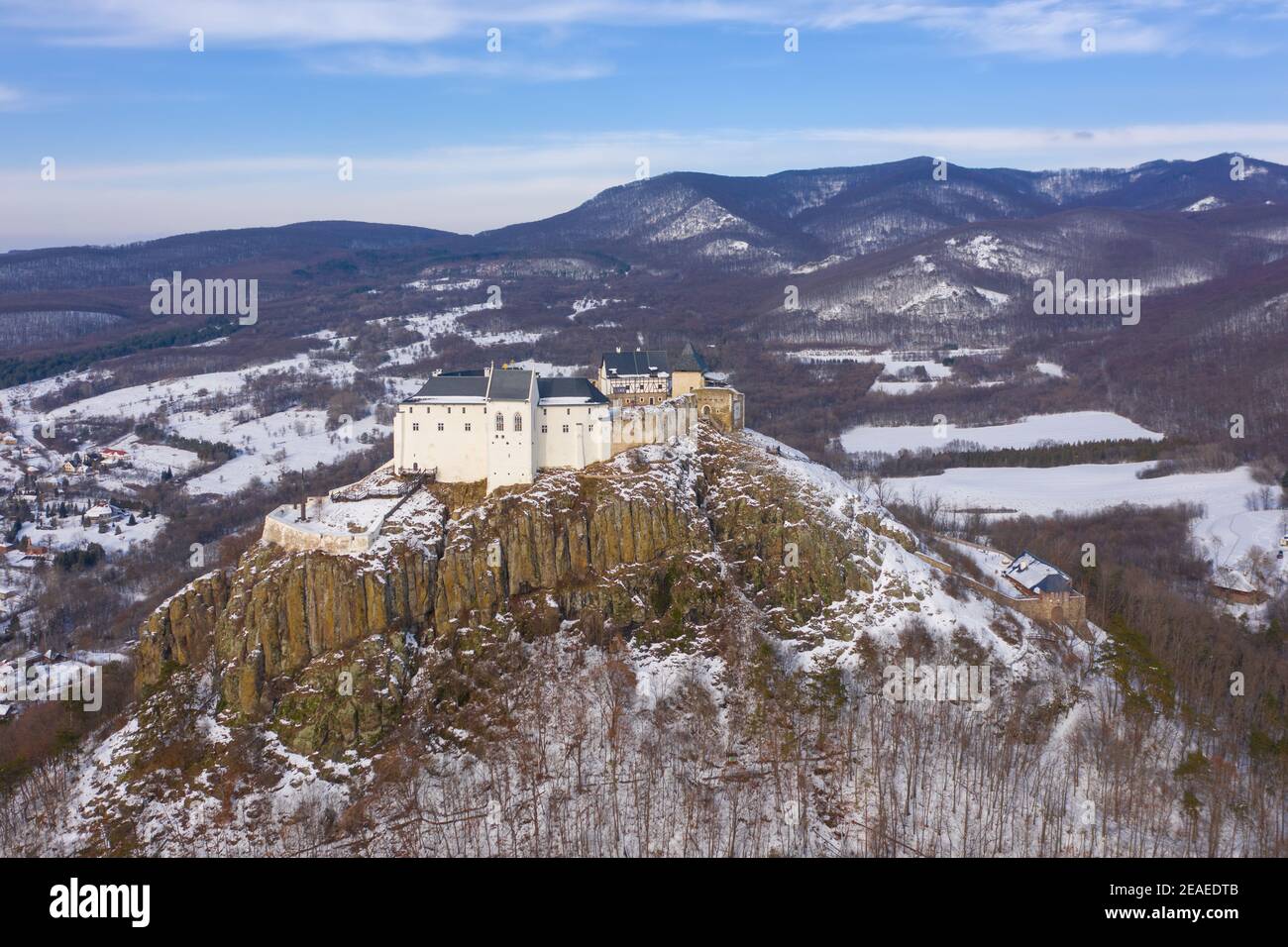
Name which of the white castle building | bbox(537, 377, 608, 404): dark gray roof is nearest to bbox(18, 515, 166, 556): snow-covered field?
the white castle building

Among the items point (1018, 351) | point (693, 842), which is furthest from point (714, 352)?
point (693, 842)

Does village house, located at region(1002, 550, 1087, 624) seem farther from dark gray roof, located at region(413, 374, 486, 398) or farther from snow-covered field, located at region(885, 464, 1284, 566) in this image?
dark gray roof, located at region(413, 374, 486, 398)

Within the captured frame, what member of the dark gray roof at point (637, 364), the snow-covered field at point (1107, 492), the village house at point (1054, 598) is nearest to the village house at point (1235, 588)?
the snow-covered field at point (1107, 492)

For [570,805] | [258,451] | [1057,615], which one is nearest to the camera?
[570,805]

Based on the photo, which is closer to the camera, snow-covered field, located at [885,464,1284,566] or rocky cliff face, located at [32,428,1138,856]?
rocky cliff face, located at [32,428,1138,856]

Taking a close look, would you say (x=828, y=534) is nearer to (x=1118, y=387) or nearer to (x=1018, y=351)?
(x=1118, y=387)

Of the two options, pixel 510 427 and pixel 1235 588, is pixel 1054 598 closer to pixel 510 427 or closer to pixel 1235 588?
pixel 1235 588

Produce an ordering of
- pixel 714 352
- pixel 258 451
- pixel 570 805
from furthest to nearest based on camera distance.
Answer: pixel 714 352 < pixel 258 451 < pixel 570 805
